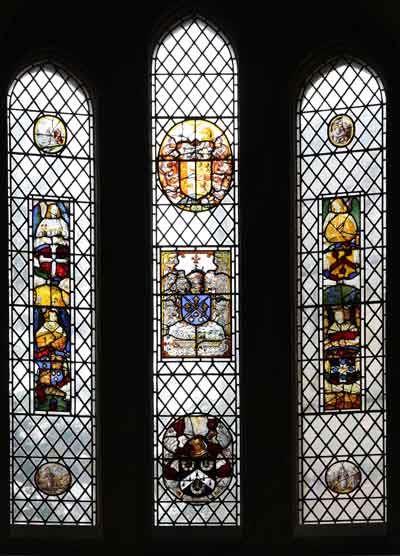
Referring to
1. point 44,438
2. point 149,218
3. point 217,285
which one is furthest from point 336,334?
point 44,438

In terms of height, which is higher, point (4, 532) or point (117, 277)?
point (117, 277)

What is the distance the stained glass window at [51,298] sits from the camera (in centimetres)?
1343

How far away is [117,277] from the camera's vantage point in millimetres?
13352

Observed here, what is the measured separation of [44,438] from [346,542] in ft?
9.58

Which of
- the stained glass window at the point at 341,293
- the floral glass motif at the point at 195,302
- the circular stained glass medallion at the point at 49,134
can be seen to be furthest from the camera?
the circular stained glass medallion at the point at 49,134

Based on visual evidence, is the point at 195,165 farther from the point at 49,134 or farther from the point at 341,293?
the point at 341,293

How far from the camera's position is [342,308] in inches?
532

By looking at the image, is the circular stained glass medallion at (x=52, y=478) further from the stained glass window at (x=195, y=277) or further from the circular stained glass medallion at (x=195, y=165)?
the circular stained glass medallion at (x=195, y=165)

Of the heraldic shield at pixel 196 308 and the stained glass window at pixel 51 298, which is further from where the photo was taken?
the heraldic shield at pixel 196 308

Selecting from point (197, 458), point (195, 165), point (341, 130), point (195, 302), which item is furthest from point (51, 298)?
point (341, 130)

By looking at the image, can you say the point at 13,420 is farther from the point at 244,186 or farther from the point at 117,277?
the point at 244,186

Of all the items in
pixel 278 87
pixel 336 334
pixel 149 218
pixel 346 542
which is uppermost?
pixel 278 87

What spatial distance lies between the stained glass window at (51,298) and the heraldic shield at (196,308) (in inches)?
34.6

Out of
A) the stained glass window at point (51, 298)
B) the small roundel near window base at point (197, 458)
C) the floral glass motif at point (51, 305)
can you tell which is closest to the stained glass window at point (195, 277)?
the small roundel near window base at point (197, 458)
